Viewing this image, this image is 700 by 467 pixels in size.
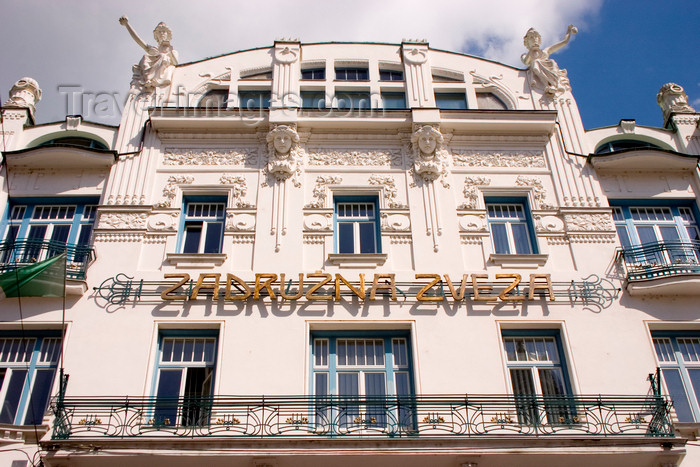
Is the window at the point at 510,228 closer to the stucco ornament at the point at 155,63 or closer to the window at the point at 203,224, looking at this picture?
the window at the point at 203,224

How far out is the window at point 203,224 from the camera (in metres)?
17.6

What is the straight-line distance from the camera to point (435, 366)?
15117 millimetres

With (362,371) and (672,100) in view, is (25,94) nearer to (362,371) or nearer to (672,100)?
(362,371)

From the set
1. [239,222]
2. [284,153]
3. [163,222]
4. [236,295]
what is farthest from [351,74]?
[236,295]

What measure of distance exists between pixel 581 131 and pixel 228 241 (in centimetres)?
982

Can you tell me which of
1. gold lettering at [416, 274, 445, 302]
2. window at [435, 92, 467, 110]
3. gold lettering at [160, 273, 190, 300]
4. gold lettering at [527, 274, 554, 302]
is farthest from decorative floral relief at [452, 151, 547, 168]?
→ gold lettering at [160, 273, 190, 300]

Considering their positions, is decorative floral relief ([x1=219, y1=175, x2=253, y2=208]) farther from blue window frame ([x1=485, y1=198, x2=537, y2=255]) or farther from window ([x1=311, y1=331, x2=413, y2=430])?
blue window frame ([x1=485, y1=198, x2=537, y2=255])

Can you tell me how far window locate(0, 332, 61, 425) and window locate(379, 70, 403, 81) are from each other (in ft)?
37.4

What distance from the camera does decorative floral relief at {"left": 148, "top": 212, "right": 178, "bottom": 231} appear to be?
17.6 metres

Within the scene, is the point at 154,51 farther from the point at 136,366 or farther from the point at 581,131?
the point at 581,131

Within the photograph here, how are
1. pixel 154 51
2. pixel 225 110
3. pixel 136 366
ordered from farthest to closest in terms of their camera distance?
pixel 154 51 → pixel 225 110 → pixel 136 366

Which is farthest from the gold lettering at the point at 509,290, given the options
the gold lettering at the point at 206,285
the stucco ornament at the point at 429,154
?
the gold lettering at the point at 206,285

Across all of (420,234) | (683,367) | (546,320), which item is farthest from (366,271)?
(683,367)

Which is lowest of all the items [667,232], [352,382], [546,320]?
[352,382]
